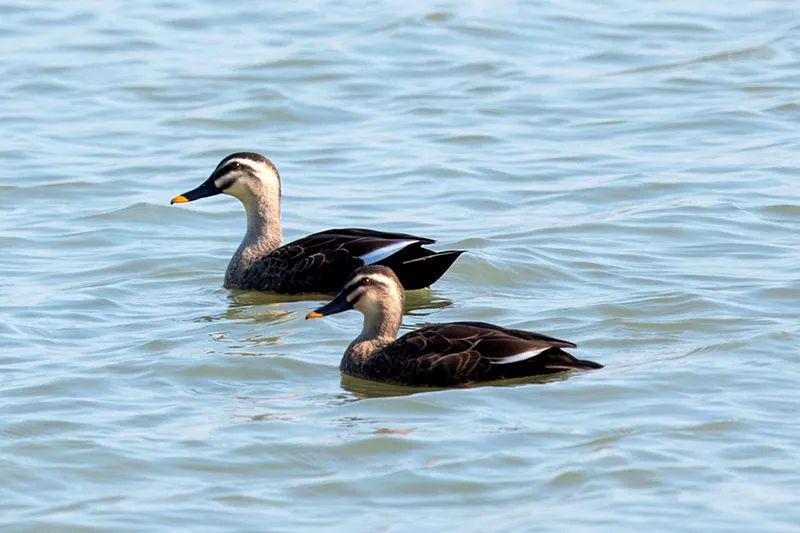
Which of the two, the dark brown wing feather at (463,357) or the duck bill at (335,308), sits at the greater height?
the duck bill at (335,308)

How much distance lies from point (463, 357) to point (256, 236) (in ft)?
12.3

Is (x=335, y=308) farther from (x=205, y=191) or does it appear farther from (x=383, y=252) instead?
(x=205, y=191)

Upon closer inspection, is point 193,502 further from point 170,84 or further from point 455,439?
point 170,84

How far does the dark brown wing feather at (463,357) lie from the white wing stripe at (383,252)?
6.33ft

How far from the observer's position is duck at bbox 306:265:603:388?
1064cm

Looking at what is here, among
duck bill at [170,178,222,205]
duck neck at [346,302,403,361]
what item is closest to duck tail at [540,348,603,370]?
duck neck at [346,302,403,361]

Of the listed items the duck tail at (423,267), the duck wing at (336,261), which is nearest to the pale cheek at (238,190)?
the duck wing at (336,261)

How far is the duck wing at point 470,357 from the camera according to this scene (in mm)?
10617

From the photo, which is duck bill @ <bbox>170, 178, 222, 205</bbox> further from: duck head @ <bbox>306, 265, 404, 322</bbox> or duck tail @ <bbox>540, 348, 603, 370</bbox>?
duck tail @ <bbox>540, 348, 603, 370</bbox>

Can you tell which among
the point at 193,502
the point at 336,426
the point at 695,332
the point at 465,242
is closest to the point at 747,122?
the point at 465,242

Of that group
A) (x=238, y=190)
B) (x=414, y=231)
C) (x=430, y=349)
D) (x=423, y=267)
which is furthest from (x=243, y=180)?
(x=430, y=349)

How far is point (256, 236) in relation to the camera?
556 inches

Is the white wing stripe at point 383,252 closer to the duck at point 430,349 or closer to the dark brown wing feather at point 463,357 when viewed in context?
the duck at point 430,349

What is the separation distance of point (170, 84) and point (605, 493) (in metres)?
12.6
